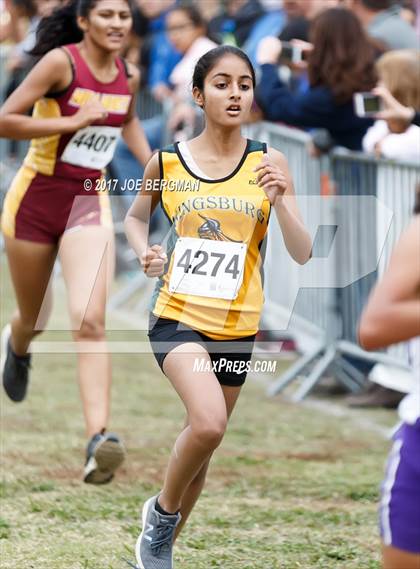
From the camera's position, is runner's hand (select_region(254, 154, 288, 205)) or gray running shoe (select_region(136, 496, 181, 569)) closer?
runner's hand (select_region(254, 154, 288, 205))

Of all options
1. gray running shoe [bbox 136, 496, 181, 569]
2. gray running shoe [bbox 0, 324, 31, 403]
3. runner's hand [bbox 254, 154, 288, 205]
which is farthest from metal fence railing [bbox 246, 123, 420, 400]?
gray running shoe [bbox 136, 496, 181, 569]

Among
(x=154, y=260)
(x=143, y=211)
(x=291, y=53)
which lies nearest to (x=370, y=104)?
(x=291, y=53)

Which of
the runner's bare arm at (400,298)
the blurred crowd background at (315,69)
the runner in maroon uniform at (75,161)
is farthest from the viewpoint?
the blurred crowd background at (315,69)

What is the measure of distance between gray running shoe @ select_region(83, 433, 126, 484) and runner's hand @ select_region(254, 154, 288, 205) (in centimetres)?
180

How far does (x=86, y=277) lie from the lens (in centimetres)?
620

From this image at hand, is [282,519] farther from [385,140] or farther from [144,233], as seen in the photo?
[385,140]

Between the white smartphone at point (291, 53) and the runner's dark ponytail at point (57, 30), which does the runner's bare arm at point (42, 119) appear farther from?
the white smartphone at point (291, 53)

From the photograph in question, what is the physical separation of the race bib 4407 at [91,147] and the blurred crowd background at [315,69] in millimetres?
607

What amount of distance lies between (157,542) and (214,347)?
0.69 m

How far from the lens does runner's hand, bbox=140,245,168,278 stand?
4438mm

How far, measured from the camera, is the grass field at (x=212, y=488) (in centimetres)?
515

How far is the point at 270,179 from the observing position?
4398 millimetres

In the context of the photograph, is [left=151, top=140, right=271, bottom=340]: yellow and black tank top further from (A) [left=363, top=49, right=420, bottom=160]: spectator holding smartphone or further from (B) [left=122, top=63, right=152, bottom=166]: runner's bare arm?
(B) [left=122, top=63, right=152, bottom=166]: runner's bare arm

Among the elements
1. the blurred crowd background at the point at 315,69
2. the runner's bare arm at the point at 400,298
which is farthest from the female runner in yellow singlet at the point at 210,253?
the runner's bare arm at the point at 400,298
